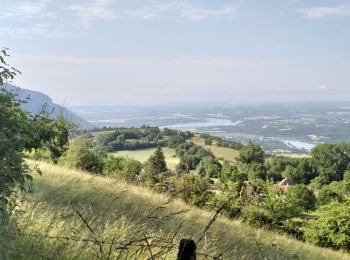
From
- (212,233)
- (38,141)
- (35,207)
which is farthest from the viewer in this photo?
(212,233)

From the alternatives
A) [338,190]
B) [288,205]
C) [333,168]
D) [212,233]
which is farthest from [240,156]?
[212,233]

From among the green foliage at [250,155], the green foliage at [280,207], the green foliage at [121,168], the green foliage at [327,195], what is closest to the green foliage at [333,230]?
the green foliage at [280,207]

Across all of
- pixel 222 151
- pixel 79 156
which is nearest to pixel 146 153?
pixel 222 151

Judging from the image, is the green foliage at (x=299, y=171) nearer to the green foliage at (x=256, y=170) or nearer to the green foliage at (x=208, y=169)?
the green foliage at (x=256, y=170)

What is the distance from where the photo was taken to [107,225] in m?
5.34

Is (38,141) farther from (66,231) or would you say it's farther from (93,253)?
(93,253)

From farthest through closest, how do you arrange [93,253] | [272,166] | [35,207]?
[272,166]
[35,207]
[93,253]

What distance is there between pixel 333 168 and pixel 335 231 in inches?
3186

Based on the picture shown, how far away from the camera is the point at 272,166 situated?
10888 centimetres

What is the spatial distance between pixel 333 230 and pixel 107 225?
33.1 m

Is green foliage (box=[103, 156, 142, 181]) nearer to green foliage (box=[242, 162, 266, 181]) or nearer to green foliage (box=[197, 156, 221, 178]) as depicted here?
green foliage (box=[197, 156, 221, 178])

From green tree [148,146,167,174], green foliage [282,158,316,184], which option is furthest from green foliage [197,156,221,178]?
green foliage [282,158,316,184]

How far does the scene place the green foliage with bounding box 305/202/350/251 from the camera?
33.2 m

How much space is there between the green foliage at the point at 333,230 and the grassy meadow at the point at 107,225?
21.9m
